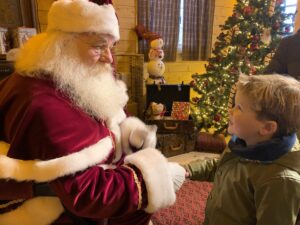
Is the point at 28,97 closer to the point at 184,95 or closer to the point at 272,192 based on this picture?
the point at 272,192

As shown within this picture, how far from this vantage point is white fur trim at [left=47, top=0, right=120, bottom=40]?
1050 mm

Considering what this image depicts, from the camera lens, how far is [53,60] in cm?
103

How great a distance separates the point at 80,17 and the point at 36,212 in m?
0.75

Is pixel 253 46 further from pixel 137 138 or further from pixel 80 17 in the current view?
pixel 80 17

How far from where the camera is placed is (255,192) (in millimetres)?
858

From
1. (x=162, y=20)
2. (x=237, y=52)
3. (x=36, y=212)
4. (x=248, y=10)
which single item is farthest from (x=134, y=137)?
(x=162, y=20)

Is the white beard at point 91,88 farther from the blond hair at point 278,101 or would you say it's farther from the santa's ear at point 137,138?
the blond hair at point 278,101

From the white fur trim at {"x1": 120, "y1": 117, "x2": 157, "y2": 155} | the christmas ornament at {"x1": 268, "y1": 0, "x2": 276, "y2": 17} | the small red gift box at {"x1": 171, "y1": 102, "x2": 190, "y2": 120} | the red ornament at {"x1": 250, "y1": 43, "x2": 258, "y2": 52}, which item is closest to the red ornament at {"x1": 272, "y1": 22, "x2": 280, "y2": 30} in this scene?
the christmas ornament at {"x1": 268, "y1": 0, "x2": 276, "y2": 17}

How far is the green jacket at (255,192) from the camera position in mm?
812

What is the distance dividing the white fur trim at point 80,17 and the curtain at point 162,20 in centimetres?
254

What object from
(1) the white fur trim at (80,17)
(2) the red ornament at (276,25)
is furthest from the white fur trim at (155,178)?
(2) the red ornament at (276,25)

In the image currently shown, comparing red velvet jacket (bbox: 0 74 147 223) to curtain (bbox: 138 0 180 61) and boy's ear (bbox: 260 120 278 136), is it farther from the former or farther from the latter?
curtain (bbox: 138 0 180 61)

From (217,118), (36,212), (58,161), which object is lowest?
(217,118)

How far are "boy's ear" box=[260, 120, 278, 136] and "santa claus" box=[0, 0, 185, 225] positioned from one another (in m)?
0.40
